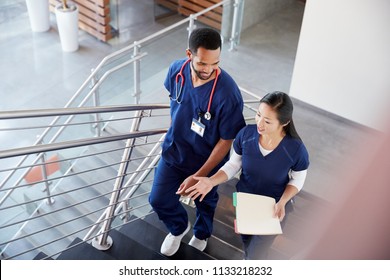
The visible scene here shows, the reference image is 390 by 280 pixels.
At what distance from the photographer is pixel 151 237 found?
9.78 feet

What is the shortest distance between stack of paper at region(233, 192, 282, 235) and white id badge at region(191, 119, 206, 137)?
1.19 feet

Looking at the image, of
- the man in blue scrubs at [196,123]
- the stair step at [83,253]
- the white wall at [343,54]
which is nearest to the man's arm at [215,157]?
the man in blue scrubs at [196,123]

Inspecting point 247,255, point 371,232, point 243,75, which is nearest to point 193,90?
point 247,255

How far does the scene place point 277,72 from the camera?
6062 mm

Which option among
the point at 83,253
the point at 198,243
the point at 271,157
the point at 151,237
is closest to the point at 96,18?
the point at 151,237

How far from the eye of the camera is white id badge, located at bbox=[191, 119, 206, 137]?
234cm

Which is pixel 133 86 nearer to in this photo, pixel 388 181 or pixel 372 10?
pixel 372 10

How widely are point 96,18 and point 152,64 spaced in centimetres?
246

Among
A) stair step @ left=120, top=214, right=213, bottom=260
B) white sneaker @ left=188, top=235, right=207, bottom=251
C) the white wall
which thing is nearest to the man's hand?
stair step @ left=120, top=214, right=213, bottom=260

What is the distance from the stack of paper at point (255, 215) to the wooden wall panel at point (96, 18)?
5.22m

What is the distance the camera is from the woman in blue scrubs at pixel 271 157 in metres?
2.12

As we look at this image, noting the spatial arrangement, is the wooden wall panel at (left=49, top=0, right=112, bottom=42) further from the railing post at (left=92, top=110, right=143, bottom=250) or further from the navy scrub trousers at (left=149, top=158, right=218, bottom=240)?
the navy scrub trousers at (left=149, top=158, right=218, bottom=240)

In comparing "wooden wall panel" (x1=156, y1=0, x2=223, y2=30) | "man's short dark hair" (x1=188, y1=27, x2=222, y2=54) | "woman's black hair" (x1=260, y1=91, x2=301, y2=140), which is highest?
"man's short dark hair" (x1=188, y1=27, x2=222, y2=54)

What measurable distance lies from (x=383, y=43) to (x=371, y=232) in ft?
15.1
